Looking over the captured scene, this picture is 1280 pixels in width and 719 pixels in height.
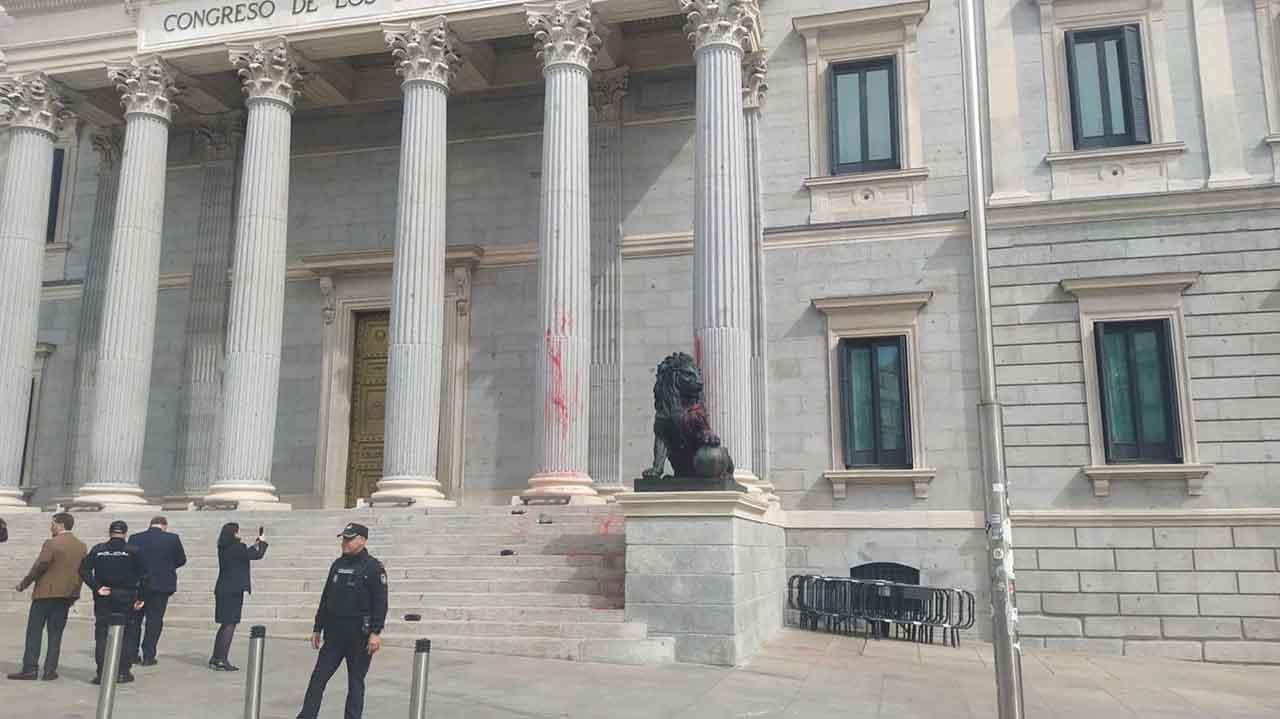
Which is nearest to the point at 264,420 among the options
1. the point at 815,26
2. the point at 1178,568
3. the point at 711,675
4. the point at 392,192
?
the point at 392,192

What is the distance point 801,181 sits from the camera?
22.0 m

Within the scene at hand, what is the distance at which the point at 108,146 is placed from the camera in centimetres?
2586

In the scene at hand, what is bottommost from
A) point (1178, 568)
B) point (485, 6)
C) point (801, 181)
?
point (1178, 568)

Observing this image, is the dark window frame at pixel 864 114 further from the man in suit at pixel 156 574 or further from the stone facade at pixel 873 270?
the man in suit at pixel 156 574

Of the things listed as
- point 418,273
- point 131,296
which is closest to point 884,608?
point 418,273

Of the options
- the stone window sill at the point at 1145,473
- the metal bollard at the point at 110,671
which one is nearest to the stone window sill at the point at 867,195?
the stone window sill at the point at 1145,473

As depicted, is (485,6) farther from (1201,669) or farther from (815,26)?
(1201,669)

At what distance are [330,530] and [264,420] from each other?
3210 mm

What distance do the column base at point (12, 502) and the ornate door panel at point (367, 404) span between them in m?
6.46

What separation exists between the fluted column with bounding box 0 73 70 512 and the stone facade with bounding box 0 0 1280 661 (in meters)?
0.86

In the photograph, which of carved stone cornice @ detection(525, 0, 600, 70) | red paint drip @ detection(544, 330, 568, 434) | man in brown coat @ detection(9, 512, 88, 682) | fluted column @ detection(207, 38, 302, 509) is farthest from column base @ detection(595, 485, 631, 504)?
man in brown coat @ detection(9, 512, 88, 682)

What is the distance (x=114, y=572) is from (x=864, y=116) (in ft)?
55.4

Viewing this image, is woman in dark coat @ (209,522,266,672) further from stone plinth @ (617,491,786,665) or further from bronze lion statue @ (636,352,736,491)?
bronze lion statue @ (636,352,736,491)

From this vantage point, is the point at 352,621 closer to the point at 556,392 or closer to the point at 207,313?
the point at 556,392
